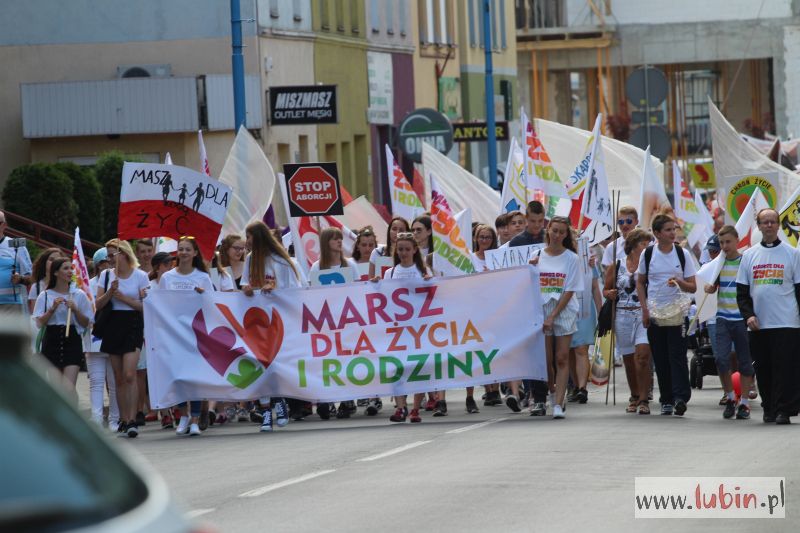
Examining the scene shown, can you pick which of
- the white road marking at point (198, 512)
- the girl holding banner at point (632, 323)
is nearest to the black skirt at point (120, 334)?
the girl holding banner at point (632, 323)

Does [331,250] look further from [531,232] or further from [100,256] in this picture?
[100,256]

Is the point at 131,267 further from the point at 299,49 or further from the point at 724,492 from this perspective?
the point at 299,49

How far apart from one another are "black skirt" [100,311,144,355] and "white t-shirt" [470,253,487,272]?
331 centimetres

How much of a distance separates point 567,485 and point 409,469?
4.59 feet

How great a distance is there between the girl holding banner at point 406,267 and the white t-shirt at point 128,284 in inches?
84.3

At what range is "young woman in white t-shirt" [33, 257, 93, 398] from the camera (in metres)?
15.1

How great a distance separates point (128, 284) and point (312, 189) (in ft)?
17.4

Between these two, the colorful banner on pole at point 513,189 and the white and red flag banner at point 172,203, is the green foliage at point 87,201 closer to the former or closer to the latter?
the colorful banner on pole at point 513,189

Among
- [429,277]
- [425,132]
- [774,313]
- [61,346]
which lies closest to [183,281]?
[61,346]

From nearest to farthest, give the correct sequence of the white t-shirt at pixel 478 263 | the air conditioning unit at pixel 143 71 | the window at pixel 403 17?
the white t-shirt at pixel 478 263 → the air conditioning unit at pixel 143 71 → the window at pixel 403 17

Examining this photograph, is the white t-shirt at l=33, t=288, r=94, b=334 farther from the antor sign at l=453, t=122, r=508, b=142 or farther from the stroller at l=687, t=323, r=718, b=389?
the antor sign at l=453, t=122, r=508, b=142

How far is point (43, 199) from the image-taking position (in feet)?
99.9

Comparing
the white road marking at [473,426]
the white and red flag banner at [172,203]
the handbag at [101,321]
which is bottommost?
the white road marking at [473,426]

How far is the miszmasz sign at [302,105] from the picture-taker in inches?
987
